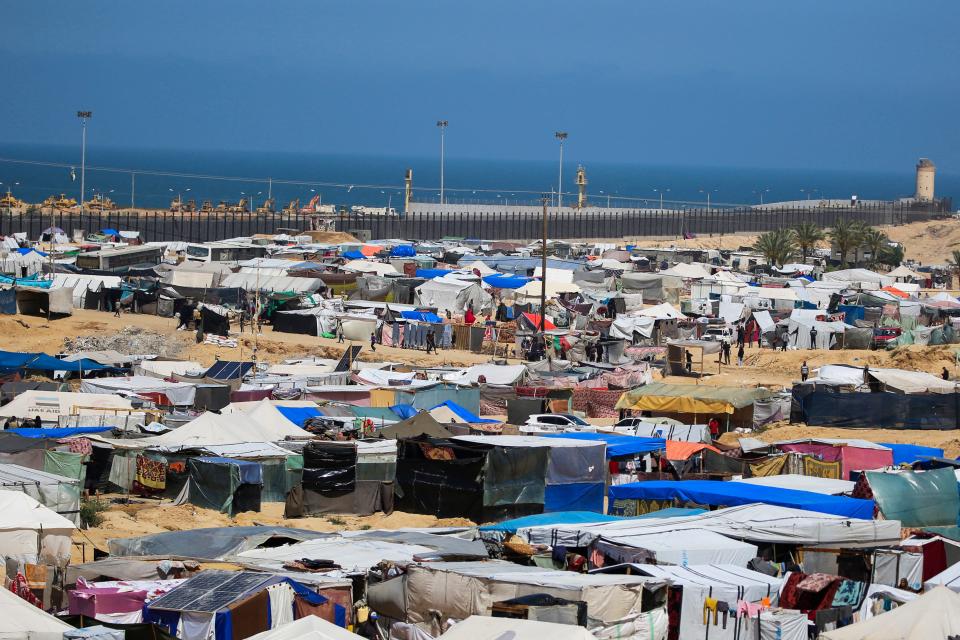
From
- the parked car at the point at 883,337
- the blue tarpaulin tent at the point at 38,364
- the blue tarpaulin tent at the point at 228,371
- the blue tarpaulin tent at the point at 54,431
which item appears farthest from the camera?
the parked car at the point at 883,337

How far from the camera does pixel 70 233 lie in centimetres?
7062

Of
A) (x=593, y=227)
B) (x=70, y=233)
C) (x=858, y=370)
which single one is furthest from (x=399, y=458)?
(x=593, y=227)

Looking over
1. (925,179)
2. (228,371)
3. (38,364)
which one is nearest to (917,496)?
(228,371)

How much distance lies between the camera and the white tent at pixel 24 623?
11836 mm

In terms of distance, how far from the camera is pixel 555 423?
91.1 feet

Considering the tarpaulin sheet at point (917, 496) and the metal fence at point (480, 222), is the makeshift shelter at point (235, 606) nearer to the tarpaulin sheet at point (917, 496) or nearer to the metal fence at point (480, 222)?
the tarpaulin sheet at point (917, 496)

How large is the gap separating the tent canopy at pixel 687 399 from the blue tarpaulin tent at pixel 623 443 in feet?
12.9

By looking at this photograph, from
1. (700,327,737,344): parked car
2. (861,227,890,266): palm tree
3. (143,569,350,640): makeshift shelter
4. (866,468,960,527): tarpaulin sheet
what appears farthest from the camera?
(861,227,890,266): palm tree

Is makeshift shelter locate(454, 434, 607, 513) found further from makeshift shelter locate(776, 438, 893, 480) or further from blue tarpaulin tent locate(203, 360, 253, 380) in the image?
blue tarpaulin tent locate(203, 360, 253, 380)

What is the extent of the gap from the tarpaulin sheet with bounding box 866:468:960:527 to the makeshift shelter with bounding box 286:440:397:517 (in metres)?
7.26

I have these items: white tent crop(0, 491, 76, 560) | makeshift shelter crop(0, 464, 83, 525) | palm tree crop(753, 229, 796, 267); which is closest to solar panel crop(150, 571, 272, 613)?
white tent crop(0, 491, 76, 560)

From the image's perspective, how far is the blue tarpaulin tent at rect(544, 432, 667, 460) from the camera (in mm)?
22312

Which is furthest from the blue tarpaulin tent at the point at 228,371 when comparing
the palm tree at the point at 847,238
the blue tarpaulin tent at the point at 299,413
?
the palm tree at the point at 847,238

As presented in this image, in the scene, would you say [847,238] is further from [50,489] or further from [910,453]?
[50,489]
